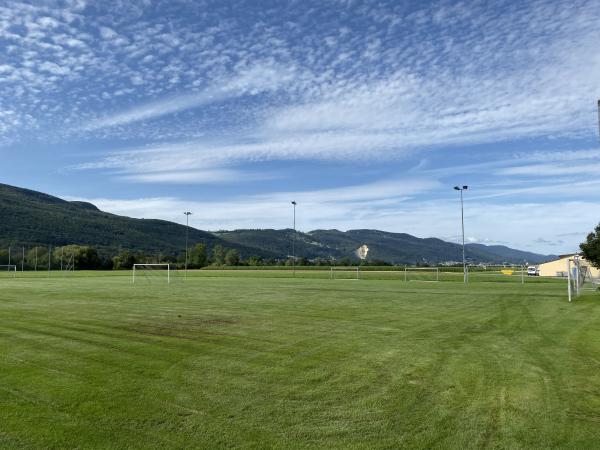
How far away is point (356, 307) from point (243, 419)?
44.4 ft

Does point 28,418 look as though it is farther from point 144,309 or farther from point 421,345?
point 144,309

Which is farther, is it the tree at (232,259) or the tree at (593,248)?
the tree at (232,259)

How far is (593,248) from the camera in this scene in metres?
50.7

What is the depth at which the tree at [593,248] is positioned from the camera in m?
50.0

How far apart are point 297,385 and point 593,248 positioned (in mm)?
54372

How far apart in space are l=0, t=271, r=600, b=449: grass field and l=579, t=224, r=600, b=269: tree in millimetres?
43330

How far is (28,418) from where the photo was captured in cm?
576

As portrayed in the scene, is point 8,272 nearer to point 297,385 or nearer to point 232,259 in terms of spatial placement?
point 232,259

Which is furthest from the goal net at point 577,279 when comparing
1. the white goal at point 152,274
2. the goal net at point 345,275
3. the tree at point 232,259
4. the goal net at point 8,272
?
the tree at point 232,259

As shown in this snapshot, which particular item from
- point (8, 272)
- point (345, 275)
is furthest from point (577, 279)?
point (8, 272)

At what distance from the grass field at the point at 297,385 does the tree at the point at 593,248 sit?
43330mm

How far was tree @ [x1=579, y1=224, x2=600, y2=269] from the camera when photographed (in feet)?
164

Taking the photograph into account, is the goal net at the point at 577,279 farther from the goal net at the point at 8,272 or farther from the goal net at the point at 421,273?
the goal net at the point at 8,272

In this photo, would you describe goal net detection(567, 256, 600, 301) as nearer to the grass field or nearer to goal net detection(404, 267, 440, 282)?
the grass field
